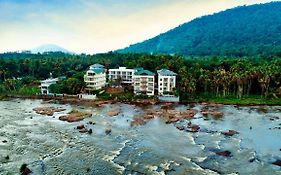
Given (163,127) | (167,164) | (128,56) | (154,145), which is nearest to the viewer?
(167,164)

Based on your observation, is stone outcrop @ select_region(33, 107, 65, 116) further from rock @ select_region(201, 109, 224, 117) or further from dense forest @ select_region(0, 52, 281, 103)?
rock @ select_region(201, 109, 224, 117)

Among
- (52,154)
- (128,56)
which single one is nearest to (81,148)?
(52,154)

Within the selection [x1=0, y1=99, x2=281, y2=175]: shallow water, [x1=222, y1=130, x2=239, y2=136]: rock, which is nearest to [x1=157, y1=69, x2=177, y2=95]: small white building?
[x1=0, y1=99, x2=281, y2=175]: shallow water

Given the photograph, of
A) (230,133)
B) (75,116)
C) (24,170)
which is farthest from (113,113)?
(24,170)

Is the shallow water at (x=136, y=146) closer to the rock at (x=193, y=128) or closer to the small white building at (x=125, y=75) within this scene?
the rock at (x=193, y=128)

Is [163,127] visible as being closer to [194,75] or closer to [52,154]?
[52,154]

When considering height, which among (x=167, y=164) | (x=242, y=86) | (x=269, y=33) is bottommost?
(x=167, y=164)

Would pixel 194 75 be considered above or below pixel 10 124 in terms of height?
above
